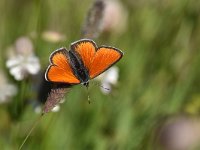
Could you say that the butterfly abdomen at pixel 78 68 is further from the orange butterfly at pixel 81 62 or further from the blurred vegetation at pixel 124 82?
the blurred vegetation at pixel 124 82

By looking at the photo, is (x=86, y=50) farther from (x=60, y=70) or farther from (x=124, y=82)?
(x=124, y=82)

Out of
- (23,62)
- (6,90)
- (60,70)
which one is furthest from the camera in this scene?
(6,90)

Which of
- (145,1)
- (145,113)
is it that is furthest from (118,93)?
(145,1)

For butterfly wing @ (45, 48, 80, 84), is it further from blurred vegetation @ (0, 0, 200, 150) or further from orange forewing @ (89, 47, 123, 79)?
blurred vegetation @ (0, 0, 200, 150)

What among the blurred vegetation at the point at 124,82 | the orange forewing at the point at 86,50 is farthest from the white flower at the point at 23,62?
the orange forewing at the point at 86,50

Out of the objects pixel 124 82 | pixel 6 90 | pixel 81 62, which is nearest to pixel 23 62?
pixel 6 90
